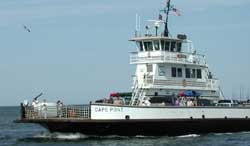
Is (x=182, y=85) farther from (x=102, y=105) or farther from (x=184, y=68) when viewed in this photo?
(x=102, y=105)

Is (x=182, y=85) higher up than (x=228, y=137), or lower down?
higher up

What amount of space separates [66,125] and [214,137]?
26.5 feet

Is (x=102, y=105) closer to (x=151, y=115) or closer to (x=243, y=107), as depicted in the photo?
(x=151, y=115)

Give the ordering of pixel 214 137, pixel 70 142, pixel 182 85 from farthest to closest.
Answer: pixel 182 85
pixel 214 137
pixel 70 142

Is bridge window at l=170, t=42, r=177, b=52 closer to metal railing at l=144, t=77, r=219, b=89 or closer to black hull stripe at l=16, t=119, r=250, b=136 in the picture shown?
metal railing at l=144, t=77, r=219, b=89

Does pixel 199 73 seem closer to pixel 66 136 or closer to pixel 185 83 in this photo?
pixel 185 83

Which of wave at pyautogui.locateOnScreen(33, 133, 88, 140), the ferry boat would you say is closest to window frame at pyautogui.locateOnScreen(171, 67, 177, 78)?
the ferry boat

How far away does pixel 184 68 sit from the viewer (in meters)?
39.8

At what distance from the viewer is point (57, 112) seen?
3634cm

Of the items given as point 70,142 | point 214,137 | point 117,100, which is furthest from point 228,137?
point 70,142

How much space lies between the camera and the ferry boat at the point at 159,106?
116 feet

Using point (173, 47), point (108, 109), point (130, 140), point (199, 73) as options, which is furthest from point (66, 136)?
point (199, 73)

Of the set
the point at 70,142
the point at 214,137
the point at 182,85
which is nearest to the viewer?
the point at 70,142

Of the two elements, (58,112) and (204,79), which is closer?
(58,112)
